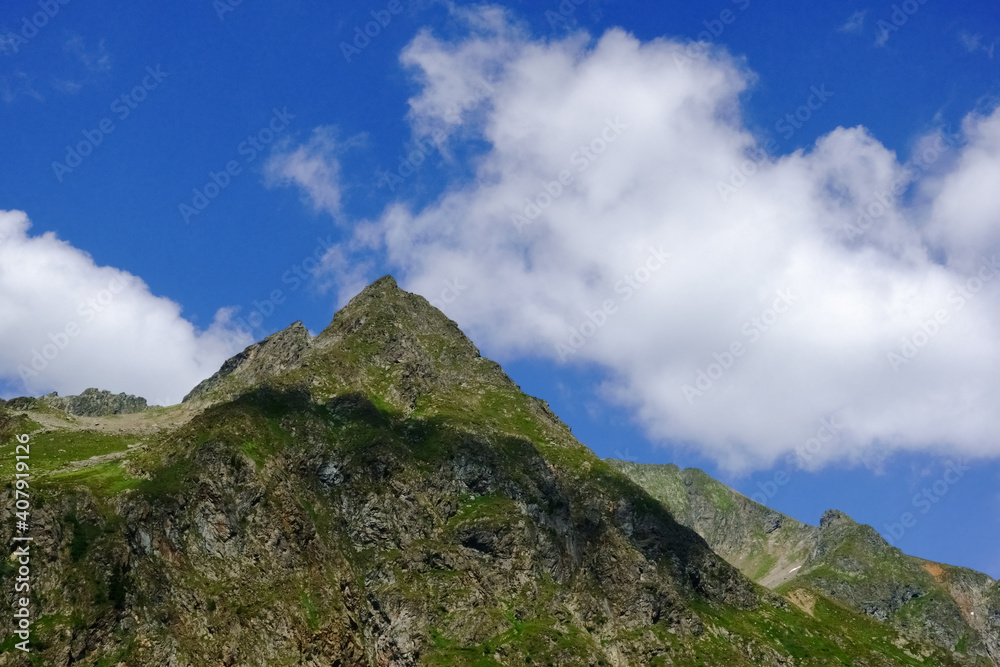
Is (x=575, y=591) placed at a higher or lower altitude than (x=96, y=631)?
higher

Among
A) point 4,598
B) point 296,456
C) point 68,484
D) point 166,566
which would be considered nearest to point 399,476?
point 296,456

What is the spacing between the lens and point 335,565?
16062 centimetres

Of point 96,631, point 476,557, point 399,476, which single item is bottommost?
point 96,631

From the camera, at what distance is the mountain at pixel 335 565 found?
12875 cm

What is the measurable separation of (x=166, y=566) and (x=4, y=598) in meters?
26.2

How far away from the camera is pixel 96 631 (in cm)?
12062

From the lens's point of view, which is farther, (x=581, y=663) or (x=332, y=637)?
(x=581, y=663)

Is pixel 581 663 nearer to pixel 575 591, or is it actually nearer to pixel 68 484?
pixel 575 591

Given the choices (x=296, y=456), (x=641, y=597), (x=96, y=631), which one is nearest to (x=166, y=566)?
(x=96, y=631)

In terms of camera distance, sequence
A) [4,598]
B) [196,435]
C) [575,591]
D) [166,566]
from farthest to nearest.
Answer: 1. [575,591]
2. [196,435]
3. [166,566]
4. [4,598]

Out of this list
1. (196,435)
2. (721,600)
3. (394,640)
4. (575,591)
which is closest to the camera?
(394,640)

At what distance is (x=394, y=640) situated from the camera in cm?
15325

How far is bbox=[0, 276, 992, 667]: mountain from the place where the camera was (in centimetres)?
12875

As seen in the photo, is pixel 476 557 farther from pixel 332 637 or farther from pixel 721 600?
pixel 721 600
